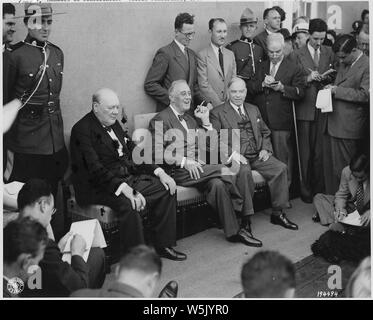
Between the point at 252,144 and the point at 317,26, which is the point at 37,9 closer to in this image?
the point at 252,144

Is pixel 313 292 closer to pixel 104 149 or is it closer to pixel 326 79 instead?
pixel 104 149

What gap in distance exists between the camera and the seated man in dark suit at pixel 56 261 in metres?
2.97

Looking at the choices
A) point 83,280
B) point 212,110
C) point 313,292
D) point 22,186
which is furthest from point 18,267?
point 212,110

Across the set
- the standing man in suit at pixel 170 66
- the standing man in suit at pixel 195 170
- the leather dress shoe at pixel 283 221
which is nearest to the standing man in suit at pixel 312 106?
the leather dress shoe at pixel 283 221

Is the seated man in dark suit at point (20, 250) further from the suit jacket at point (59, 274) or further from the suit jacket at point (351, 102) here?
the suit jacket at point (351, 102)

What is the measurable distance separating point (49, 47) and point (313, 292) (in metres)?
2.28

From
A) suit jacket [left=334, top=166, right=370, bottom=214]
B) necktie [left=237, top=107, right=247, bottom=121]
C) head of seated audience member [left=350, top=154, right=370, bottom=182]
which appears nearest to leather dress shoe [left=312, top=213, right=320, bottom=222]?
suit jacket [left=334, top=166, right=370, bottom=214]

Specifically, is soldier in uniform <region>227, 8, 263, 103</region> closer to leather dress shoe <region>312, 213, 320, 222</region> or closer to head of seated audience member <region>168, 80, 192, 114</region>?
head of seated audience member <region>168, 80, 192, 114</region>

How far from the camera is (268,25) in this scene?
4.97 meters

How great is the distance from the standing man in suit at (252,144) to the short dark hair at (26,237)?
76.3 inches

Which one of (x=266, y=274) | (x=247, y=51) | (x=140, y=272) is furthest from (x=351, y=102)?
(x=140, y=272)

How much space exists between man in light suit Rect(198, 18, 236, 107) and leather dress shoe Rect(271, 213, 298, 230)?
1.01 meters

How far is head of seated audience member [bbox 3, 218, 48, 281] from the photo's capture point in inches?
110

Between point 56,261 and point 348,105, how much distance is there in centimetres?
257
